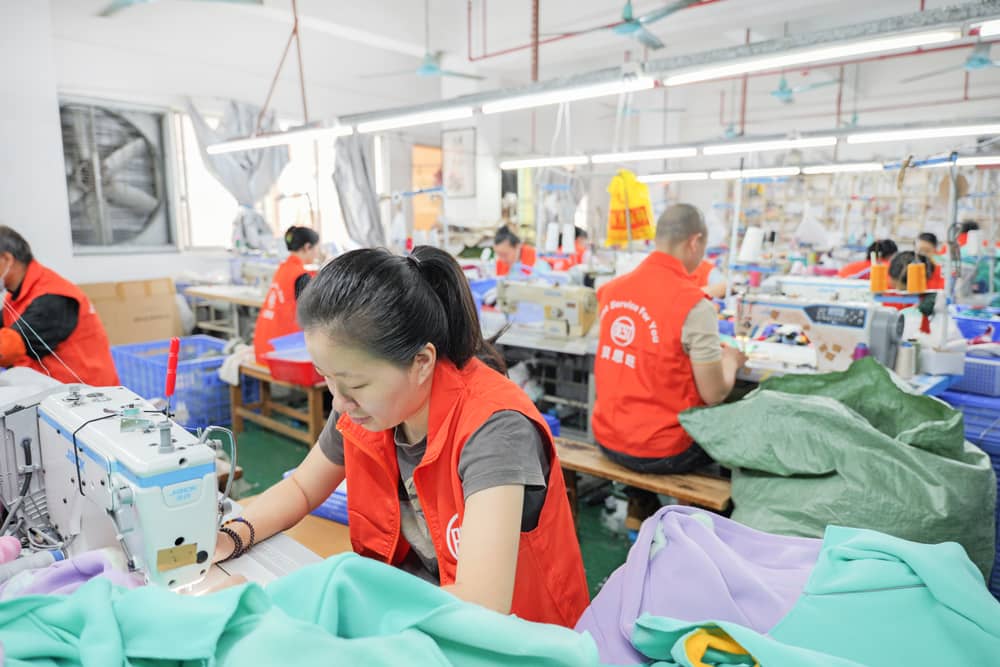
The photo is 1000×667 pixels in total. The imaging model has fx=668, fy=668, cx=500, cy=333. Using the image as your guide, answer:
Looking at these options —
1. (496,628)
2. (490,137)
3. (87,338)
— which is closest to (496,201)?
(490,137)

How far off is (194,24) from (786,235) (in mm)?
9479

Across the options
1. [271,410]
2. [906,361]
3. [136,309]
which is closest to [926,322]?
[906,361]

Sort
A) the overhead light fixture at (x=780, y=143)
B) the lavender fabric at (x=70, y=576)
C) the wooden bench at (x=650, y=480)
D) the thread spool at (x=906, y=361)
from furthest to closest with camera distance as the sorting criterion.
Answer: the overhead light fixture at (x=780, y=143) < the thread spool at (x=906, y=361) < the wooden bench at (x=650, y=480) < the lavender fabric at (x=70, y=576)

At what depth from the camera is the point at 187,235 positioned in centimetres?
761

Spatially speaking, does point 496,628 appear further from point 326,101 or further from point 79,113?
point 326,101

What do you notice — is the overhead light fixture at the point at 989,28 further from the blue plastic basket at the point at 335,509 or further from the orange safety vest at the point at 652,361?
the blue plastic basket at the point at 335,509

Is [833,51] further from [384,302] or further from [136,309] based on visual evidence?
[136,309]

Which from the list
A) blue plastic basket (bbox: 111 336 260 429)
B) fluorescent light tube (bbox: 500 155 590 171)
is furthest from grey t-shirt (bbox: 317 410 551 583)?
fluorescent light tube (bbox: 500 155 590 171)

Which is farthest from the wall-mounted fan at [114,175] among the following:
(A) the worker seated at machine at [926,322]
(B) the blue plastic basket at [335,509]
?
(A) the worker seated at machine at [926,322]

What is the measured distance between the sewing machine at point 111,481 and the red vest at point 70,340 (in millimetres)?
1410

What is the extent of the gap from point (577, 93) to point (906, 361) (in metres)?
1.98

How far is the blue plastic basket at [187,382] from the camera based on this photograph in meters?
4.22

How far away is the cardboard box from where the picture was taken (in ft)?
20.9

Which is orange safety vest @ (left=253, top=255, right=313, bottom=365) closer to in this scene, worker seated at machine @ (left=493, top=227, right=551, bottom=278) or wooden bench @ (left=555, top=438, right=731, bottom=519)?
wooden bench @ (left=555, top=438, right=731, bottom=519)
